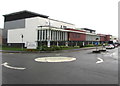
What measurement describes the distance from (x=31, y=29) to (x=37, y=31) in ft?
11.0

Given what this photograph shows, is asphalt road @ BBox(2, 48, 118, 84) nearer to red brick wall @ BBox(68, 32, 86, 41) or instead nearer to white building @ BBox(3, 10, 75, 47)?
white building @ BBox(3, 10, 75, 47)

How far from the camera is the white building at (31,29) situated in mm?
33081

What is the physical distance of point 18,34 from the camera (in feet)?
135

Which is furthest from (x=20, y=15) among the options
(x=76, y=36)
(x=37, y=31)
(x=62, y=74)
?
(x=62, y=74)

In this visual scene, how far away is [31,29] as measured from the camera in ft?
121

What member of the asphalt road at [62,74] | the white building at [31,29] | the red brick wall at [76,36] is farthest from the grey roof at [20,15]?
the asphalt road at [62,74]

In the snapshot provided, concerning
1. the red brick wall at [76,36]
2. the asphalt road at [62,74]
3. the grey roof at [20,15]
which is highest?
the grey roof at [20,15]

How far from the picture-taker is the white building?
3308cm

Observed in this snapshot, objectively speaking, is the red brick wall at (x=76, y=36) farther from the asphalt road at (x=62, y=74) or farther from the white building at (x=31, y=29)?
the asphalt road at (x=62, y=74)

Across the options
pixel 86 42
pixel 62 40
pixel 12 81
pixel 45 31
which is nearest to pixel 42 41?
pixel 45 31

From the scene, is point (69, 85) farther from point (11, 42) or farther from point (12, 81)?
point (11, 42)

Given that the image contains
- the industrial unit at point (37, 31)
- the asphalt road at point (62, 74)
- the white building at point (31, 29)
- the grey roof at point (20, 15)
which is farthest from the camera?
the grey roof at point (20, 15)

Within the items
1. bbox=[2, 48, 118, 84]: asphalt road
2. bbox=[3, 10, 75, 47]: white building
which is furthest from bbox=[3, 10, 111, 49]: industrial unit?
bbox=[2, 48, 118, 84]: asphalt road

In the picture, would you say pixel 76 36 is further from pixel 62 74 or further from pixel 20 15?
pixel 62 74
